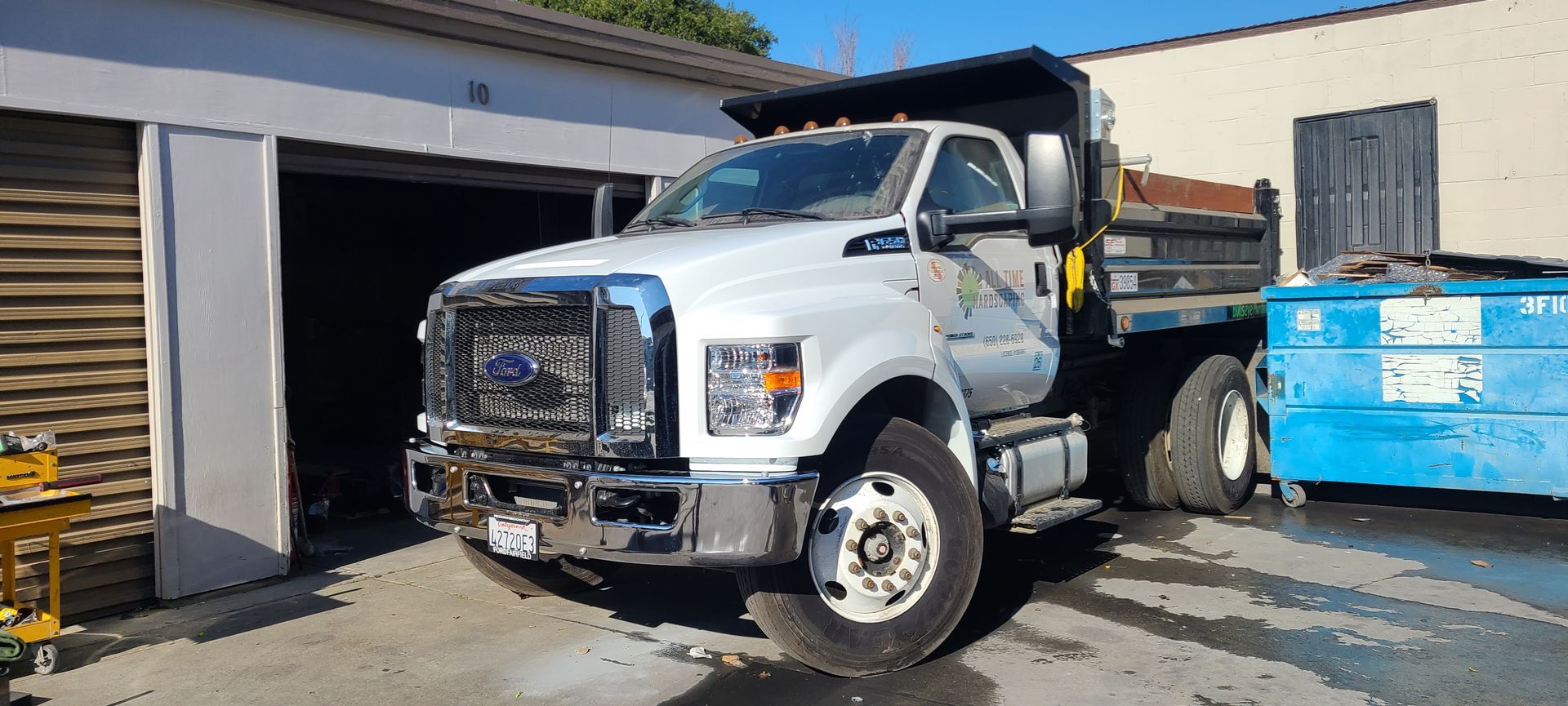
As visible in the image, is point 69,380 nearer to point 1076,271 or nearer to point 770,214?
point 770,214

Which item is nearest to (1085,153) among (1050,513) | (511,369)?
(1050,513)

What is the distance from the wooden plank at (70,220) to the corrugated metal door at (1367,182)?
1030cm

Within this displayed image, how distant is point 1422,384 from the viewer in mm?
7926

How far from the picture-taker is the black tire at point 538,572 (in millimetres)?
6156

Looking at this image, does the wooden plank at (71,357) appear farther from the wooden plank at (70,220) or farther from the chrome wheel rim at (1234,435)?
the chrome wheel rim at (1234,435)

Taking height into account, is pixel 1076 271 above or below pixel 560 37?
below

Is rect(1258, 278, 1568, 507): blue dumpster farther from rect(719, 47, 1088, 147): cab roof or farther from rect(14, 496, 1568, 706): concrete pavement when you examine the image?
rect(719, 47, 1088, 147): cab roof

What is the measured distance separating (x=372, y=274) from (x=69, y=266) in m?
8.67

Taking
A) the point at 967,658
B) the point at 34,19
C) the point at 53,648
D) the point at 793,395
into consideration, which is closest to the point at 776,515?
the point at 793,395

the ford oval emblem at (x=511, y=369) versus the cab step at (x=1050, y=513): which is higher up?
the ford oval emblem at (x=511, y=369)

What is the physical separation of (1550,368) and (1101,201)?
138 inches

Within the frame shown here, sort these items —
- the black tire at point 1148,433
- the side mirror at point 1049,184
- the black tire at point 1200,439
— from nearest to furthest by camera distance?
the side mirror at point 1049,184 < the black tire at point 1200,439 < the black tire at point 1148,433

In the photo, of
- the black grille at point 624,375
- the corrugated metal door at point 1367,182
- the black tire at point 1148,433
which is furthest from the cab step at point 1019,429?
the corrugated metal door at point 1367,182

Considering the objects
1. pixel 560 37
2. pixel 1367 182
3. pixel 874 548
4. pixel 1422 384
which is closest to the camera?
pixel 874 548
